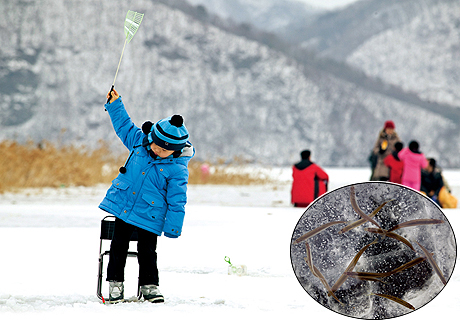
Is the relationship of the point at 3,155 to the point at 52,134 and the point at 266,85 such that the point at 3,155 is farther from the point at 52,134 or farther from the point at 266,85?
the point at 266,85

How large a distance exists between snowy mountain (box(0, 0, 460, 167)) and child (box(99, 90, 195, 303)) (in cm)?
4656

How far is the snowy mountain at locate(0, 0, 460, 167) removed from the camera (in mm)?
51344

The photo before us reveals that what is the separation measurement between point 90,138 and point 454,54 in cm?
5026

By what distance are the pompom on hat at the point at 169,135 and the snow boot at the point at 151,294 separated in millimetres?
768

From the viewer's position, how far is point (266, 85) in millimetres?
56094

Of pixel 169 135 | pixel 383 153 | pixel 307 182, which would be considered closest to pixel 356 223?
Answer: pixel 169 135

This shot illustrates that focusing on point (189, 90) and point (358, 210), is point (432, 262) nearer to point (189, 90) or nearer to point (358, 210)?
point (358, 210)

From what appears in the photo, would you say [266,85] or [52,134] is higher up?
[266,85]

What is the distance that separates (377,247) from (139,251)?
4.24 feet

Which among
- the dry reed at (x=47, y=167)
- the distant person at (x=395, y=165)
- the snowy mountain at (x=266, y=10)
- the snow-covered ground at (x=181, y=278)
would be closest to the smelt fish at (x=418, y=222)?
the snow-covered ground at (x=181, y=278)

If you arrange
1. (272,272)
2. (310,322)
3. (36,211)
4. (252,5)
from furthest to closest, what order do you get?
(252,5) → (36,211) → (272,272) → (310,322)

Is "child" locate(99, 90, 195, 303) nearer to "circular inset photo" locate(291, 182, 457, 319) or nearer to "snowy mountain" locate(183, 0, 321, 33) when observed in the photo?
"circular inset photo" locate(291, 182, 457, 319)

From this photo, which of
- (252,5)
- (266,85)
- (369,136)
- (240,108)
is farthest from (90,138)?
(252,5)

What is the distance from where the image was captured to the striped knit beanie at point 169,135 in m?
2.84
